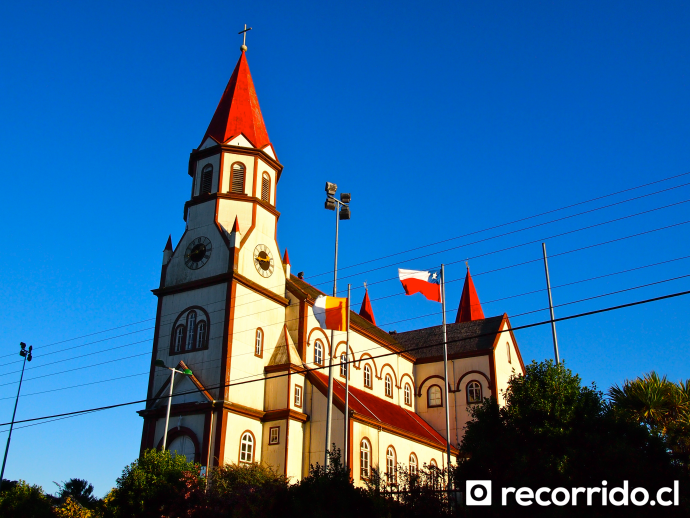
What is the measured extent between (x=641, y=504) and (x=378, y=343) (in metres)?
30.9

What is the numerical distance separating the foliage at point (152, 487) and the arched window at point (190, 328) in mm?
9511

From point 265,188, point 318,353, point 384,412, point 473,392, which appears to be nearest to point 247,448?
point 318,353

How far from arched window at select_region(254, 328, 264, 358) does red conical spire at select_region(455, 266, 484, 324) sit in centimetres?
3675

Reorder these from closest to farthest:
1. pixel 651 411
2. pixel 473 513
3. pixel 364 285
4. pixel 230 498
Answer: pixel 473 513 < pixel 230 498 < pixel 651 411 < pixel 364 285

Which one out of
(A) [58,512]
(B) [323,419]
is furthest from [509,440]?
(A) [58,512]

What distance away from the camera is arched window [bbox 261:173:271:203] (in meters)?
42.3

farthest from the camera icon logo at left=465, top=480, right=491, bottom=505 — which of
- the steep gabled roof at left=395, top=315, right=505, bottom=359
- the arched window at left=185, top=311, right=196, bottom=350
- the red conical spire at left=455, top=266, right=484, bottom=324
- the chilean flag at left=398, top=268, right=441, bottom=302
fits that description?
the red conical spire at left=455, top=266, right=484, bottom=324

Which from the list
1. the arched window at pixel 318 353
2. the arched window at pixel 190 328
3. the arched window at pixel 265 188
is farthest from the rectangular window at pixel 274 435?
the arched window at pixel 265 188

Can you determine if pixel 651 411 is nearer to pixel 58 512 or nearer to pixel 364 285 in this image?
pixel 364 285

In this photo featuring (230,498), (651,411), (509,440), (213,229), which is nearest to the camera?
(509,440)

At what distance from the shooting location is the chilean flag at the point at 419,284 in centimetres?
3547

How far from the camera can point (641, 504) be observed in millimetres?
18203

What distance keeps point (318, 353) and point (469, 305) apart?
3418cm

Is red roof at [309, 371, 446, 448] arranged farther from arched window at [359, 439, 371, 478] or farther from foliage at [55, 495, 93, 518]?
foliage at [55, 495, 93, 518]
